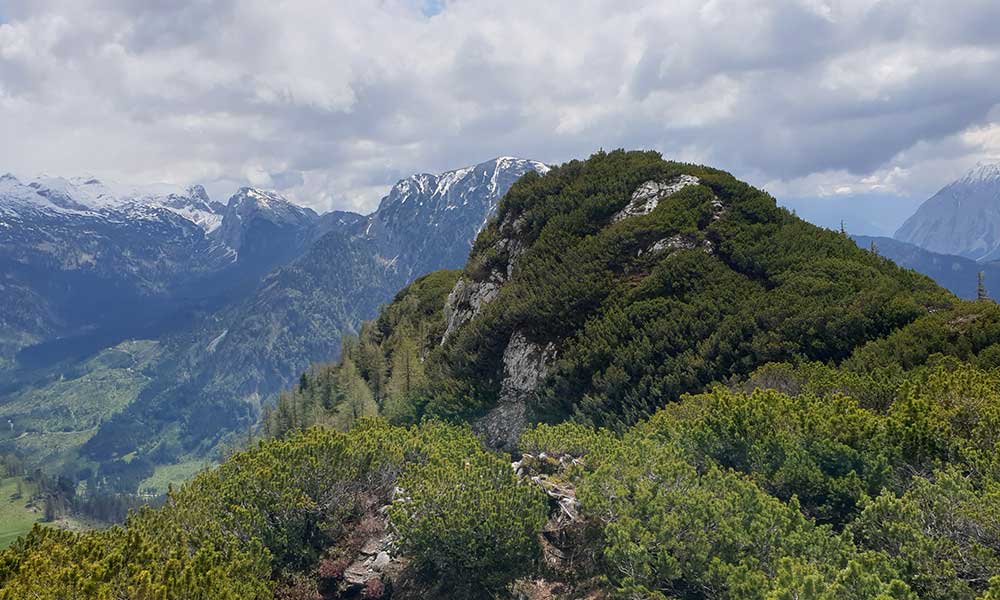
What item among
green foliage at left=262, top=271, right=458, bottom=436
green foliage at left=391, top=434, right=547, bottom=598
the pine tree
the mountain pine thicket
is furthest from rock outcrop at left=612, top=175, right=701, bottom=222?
green foliage at left=391, top=434, right=547, bottom=598

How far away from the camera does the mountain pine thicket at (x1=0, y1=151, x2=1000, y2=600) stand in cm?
1722

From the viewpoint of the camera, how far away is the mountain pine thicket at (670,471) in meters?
17.2

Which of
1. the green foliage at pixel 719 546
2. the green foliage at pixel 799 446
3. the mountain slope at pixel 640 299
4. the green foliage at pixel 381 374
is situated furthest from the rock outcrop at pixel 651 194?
the green foliage at pixel 719 546

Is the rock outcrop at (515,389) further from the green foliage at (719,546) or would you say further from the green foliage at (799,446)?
the green foliage at (719,546)

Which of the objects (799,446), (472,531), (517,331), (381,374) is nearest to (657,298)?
(517,331)

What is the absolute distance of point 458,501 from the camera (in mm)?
23938

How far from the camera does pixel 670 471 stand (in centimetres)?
2220

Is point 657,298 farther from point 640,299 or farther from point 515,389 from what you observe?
point 515,389

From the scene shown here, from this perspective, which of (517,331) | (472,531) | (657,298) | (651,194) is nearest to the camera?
(472,531)

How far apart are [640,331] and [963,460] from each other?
26.5 meters

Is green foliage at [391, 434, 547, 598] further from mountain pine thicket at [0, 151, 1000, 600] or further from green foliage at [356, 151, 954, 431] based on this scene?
green foliage at [356, 151, 954, 431]

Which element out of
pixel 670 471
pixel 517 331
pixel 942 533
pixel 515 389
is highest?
pixel 517 331

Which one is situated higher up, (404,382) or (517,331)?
(517,331)

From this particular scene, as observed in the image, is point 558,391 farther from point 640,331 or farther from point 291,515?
point 291,515
